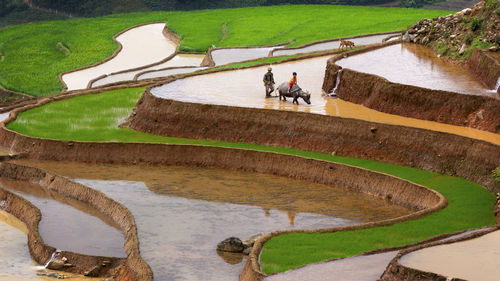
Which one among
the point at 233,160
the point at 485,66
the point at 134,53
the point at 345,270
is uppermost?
the point at 485,66

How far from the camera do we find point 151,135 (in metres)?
37.4

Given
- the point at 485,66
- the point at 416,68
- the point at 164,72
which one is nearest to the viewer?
the point at 485,66

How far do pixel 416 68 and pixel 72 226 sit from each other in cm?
1628

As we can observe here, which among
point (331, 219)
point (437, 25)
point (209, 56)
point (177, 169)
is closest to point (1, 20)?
point (209, 56)

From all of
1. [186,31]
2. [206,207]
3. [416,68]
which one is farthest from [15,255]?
[186,31]

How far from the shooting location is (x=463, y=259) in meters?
20.9

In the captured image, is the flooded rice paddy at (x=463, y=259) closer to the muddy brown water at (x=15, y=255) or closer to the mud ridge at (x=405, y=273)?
the mud ridge at (x=405, y=273)

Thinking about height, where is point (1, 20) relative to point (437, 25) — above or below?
below

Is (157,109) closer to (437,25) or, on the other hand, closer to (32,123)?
(32,123)

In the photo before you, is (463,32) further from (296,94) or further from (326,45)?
(326,45)

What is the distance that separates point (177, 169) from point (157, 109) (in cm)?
419

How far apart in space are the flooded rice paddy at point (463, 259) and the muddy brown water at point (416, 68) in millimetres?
13013

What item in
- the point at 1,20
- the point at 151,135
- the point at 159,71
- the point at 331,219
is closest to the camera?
the point at 331,219

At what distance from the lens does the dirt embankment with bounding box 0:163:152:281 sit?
2452 cm
